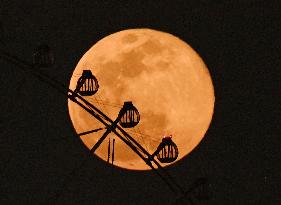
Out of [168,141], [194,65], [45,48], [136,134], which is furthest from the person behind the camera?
[194,65]

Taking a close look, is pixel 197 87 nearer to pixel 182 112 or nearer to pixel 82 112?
pixel 182 112

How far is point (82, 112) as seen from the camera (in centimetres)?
2389

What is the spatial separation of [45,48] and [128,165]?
11.6 metres

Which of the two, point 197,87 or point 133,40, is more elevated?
point 133,40

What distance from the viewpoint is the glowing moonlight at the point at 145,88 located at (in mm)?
23109

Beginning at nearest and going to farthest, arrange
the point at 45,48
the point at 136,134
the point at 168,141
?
the point at 45,48 → the point at 168,141 → the point at 136,134

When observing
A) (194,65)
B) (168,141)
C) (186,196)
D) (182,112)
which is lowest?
(186,196)

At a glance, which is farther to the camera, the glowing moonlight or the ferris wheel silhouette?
the glowing moonlight

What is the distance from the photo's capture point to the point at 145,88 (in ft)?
76.4

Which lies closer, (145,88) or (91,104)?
(91,104)

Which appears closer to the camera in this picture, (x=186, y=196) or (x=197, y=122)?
(x=186, y=196)

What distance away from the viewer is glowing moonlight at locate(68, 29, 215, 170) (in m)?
23.1

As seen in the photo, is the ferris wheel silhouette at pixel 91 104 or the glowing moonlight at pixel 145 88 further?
the glowing moonlight at pixel 145 88

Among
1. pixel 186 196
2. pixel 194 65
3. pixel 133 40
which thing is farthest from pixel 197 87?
pixel 186 196
